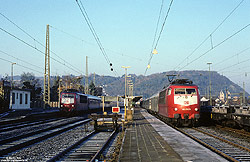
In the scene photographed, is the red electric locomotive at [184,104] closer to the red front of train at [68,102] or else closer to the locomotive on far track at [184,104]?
the locomotive on far track at [184,104]

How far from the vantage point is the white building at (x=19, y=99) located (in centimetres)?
4472

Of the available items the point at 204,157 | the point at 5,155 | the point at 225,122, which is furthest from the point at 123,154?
the point at 225,122

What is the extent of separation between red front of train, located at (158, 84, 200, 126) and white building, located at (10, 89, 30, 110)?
95.5 feet

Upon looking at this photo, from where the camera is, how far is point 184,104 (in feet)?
73.6

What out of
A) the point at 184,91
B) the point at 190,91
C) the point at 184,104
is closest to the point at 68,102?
the point at 184,91

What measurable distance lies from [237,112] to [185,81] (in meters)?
6.65

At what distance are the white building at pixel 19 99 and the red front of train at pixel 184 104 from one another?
29113 mm

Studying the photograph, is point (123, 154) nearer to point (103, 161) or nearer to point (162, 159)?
point (103, 161)

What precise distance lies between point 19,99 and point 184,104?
108 ft

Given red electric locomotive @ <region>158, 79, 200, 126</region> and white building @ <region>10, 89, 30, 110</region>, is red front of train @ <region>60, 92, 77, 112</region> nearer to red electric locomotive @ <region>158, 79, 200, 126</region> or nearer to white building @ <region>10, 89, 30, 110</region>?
white building @ <region>10, 89, 30, 110</region>

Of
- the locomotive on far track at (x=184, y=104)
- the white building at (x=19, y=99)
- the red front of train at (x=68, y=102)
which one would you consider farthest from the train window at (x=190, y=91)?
the white building at (x=19, y=99)

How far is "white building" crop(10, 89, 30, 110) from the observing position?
44.7 m

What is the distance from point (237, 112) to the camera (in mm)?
18703

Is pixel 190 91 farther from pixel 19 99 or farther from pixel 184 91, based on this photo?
pixel 19 99
